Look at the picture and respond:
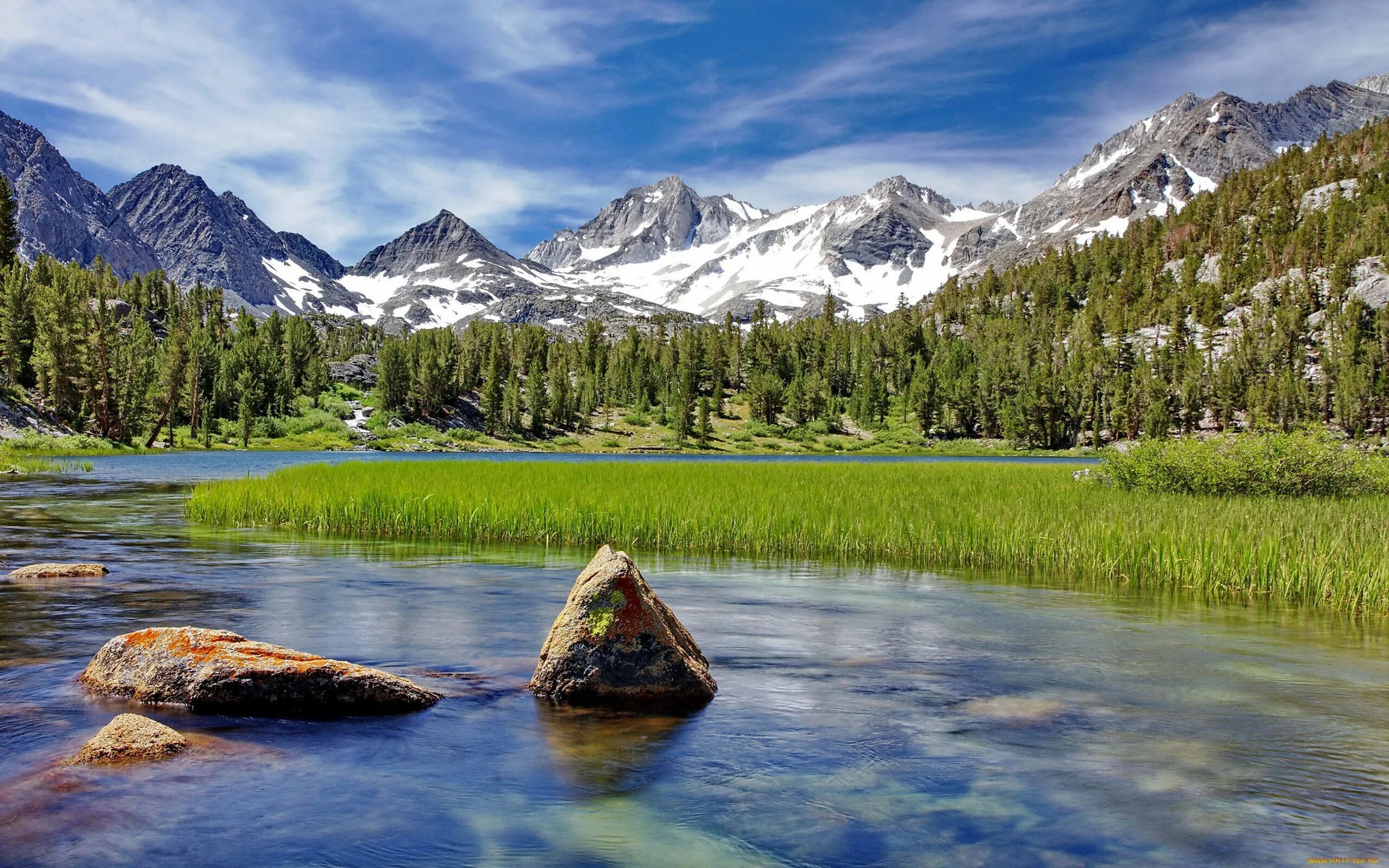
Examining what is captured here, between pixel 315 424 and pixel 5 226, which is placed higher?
pixel 5 226

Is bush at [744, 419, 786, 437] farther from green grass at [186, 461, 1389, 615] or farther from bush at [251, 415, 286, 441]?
green grass at [186, 461, 1389, 615]

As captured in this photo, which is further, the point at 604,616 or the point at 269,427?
the point at 269,427

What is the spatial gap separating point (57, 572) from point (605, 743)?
16199 millimetres

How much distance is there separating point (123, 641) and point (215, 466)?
2816 inches

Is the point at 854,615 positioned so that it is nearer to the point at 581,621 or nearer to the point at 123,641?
the point at 581,621

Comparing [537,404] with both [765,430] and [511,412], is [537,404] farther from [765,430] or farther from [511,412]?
[765,430]

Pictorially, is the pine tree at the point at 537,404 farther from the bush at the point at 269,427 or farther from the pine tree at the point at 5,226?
the pine tree at the point at 5,226

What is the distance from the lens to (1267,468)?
33250 mm

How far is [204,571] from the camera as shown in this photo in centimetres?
2098

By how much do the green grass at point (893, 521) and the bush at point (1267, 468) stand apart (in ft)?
8.15

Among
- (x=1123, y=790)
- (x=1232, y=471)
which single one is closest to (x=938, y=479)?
(x=1232, y=471)

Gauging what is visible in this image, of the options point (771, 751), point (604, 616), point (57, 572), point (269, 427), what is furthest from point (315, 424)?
point (771, 751)

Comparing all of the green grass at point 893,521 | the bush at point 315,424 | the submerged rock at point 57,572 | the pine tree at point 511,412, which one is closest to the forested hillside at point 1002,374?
the pine tree at point 511,412

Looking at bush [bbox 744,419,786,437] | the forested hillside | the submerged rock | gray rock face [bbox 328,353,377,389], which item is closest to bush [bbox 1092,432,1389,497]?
the submerged rock
